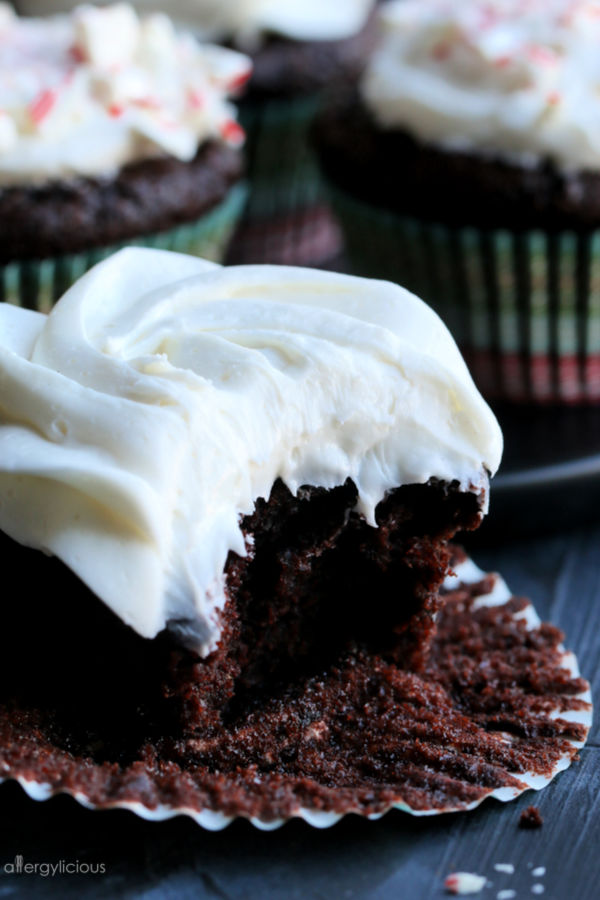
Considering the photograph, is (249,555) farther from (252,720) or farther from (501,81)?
(501,81)

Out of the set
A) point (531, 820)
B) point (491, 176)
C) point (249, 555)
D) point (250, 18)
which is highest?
point (491, 176)

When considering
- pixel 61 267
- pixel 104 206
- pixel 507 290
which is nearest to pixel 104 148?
pixel 104 206

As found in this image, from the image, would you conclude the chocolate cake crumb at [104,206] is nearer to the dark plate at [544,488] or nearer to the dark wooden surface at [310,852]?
the dark plate at [544,488]

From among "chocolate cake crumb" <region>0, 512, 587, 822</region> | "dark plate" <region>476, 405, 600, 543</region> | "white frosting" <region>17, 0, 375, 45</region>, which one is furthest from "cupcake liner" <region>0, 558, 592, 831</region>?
"white frosting" <region>17, 0, 375, 45</region>

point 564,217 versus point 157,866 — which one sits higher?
point 564,217

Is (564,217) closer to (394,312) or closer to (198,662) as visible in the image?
(394,312)

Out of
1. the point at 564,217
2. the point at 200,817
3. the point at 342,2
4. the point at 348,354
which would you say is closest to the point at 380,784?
the point at 200,817

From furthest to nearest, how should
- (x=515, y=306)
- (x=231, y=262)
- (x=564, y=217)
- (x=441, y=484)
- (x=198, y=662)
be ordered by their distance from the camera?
(x=231, y=262) → (x=515, y=306) → (x=564, y=217) → (x=441, y=484) → (x=198, y=662)
